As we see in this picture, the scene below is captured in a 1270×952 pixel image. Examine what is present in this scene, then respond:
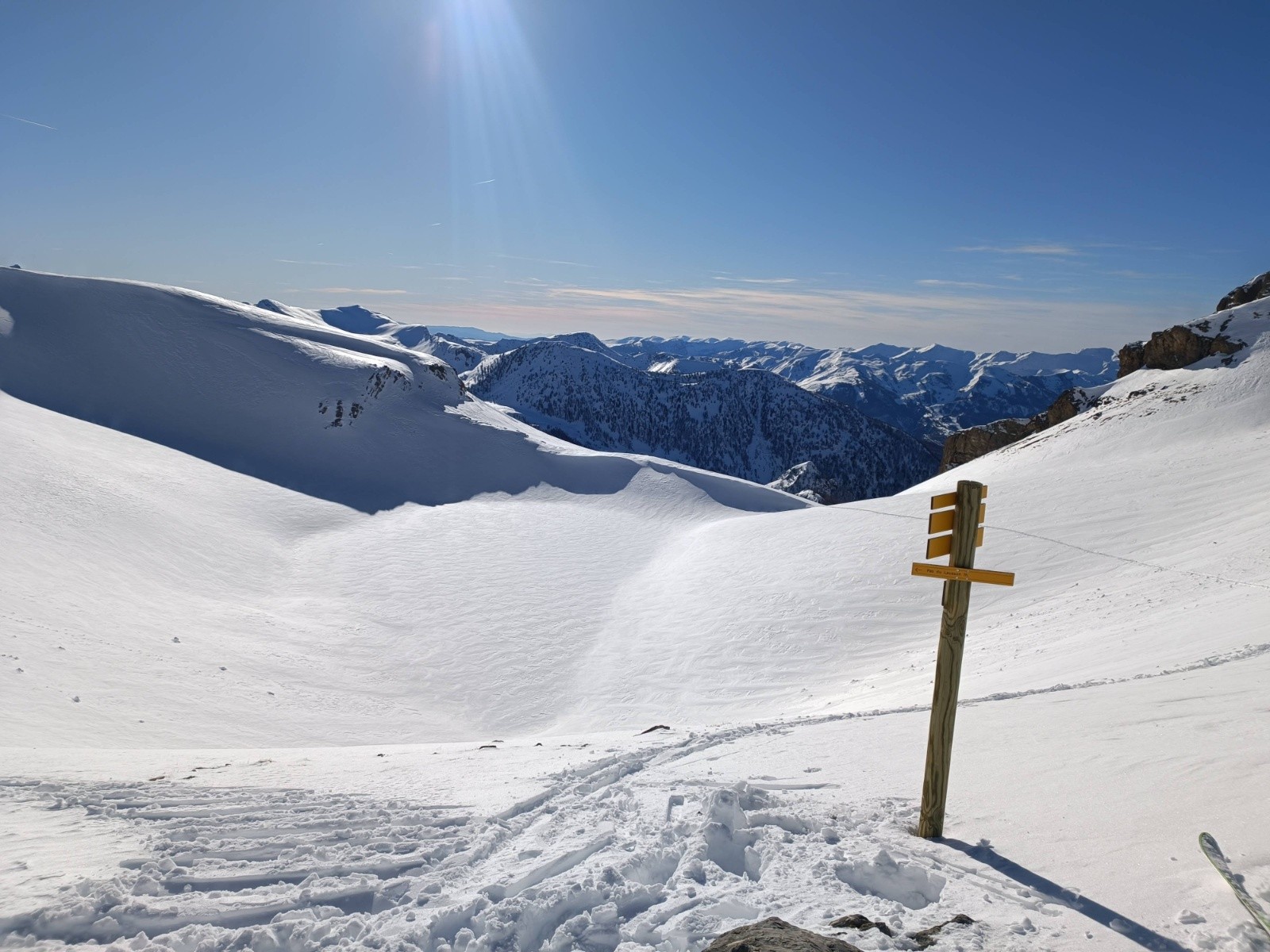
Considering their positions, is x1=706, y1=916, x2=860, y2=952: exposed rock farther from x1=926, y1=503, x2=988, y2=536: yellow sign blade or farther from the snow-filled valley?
x1=926, y1=503, x2=988, y2=536: yellow sign blade

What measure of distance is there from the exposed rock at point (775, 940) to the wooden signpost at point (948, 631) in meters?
2.17

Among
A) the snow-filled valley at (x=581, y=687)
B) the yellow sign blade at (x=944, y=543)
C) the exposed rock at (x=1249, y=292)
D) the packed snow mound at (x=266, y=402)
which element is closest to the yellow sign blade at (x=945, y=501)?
the yellow sign blade at (x=944, y=543)

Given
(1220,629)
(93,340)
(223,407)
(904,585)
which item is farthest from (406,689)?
(93,340)

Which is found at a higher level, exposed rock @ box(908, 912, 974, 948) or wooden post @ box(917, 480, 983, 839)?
wooden post @ box(917, 480, 983, 839)

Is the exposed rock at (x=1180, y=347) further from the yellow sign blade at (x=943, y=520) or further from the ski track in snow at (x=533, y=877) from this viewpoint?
the ski track in snow at (x=533, y=877)

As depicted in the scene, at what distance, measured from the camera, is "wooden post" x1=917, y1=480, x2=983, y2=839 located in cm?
583

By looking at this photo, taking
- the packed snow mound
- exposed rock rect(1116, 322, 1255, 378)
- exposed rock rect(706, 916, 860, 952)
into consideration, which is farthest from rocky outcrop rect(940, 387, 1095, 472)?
exposed rock rect(706, 916, 860, 952)

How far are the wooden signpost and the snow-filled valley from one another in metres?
0.44

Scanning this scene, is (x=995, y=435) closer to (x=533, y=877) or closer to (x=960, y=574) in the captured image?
(x=960, y=574)

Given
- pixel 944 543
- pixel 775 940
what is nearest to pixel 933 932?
pixel 775 940

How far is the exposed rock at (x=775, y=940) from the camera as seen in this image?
3965 mm

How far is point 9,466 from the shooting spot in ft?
76.9

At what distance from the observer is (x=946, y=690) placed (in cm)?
594

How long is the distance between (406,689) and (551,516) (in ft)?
63.2
